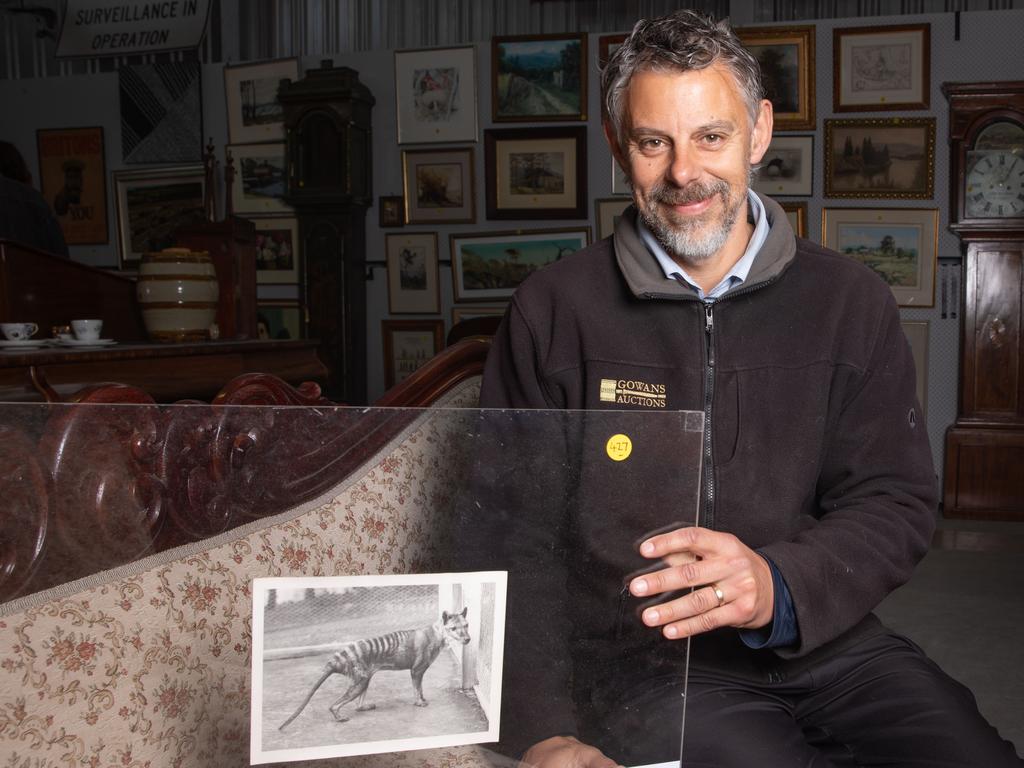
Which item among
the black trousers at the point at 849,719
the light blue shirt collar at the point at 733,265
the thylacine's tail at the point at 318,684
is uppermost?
the light blue shirt collar at the point at 733,265

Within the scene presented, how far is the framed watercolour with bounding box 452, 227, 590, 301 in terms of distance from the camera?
20.9ft

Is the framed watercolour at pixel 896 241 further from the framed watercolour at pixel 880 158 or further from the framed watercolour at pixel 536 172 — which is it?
the framed watercolour at pixel 536 172

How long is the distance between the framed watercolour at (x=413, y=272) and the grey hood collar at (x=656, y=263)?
483cm

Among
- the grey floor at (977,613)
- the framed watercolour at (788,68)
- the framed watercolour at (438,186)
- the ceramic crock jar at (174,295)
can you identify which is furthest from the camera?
the framed watercolour at (438,186)

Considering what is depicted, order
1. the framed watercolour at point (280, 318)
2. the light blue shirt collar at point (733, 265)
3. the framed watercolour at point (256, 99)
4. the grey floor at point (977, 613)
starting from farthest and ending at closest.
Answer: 1. the framed watercolour at point (280, 318)
2. the framed watercolour at point (256, 99)
3. the grey floor at point (977, 613)
4. the light blue shirt collar at point (733, 265)

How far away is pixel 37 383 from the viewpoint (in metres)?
2.54

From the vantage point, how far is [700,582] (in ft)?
3.91

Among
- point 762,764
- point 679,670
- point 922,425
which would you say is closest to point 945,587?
point 922,425

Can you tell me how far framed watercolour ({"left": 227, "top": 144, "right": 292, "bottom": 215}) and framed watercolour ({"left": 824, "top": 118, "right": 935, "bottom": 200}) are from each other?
390 centimetres

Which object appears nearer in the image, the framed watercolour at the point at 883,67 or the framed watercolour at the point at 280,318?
the framed watercolour at the point at 883,67

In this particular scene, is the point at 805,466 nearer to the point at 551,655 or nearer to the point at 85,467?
the point at 551,655

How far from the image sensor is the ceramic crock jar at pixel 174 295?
366 centimetres

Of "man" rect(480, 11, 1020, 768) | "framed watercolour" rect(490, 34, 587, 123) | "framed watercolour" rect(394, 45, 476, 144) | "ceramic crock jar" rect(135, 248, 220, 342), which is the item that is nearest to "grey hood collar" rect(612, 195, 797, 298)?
"man" rect(480, 11, 1020, 768)

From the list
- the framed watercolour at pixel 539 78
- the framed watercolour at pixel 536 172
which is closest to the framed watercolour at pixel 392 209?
the framed watercolour at pixel 536 172
